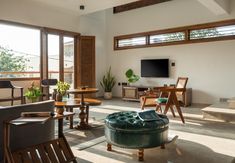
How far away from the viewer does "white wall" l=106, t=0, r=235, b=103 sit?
609cm

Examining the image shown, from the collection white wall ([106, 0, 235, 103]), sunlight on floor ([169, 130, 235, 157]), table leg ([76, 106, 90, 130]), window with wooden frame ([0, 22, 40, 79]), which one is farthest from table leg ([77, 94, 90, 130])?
white wall ([106, 0, 235, 103])

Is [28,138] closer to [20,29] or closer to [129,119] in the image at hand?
[129,119]

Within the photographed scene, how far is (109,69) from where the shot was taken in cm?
862

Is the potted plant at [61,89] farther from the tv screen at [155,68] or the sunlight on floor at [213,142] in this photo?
the tv screen at [155,68]

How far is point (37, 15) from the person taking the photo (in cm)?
610

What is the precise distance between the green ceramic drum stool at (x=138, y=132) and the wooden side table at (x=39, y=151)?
2.14 feet

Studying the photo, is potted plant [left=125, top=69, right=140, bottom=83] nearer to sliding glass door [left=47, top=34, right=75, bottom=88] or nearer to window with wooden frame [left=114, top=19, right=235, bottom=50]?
window with wooden frame [left=114, top=19, right=235, bottom=50]

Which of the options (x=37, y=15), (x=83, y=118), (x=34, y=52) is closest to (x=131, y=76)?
(x=34, y=52)

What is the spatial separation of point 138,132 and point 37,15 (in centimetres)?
509

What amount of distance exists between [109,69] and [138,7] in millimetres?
2667

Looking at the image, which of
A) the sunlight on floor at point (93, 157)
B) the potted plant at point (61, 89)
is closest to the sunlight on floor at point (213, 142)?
the sunlight on floor at point (93, 157)

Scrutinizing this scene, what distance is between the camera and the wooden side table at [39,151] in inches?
68.5

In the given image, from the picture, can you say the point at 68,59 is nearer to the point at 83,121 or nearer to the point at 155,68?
the point at 155,68

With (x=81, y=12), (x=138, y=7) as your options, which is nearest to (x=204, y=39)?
(x=138, y=7)
